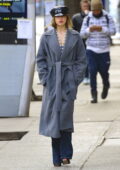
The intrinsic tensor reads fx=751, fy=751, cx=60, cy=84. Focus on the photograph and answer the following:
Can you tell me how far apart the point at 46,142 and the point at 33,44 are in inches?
101

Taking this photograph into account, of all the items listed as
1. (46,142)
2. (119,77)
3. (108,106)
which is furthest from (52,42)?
(119,77)

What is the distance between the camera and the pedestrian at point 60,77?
8.23m

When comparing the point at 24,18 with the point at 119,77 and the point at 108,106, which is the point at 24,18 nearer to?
the point at 108,106

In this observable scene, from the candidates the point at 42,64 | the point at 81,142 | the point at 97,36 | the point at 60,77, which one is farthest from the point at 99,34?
the point at 60,77

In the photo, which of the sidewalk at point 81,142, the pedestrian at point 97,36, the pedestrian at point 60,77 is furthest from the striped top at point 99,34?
the pedestrian at point 60,77

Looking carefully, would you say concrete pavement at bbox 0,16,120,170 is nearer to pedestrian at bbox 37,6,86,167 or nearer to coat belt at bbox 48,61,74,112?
pedestrian at bbox 37,6,86,167

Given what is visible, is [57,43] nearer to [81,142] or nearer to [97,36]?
[81,142]

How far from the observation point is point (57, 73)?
8234mm

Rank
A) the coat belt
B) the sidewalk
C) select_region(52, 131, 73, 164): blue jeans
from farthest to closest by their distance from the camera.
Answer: the sidewalk, select_region(52, 131, 73, 164): blue jeans, the coat belt

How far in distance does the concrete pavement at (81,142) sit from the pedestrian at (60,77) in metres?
0.34

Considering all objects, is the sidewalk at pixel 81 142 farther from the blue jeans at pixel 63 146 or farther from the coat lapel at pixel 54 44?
the coat lapel at pixel 54 44

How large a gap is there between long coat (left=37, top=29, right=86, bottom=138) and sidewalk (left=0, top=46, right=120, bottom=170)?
1.70 ft

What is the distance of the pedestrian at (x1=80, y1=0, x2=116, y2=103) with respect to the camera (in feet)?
43.9

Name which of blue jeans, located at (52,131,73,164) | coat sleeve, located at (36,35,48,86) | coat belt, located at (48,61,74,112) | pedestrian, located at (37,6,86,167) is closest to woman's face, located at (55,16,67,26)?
pedestrian, located at (37,6,86,167)
